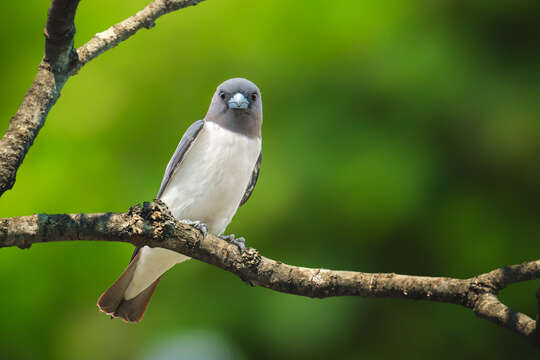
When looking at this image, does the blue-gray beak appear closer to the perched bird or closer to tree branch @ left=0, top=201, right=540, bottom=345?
the perched bird

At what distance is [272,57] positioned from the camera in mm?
6328

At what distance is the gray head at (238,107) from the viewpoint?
3.93 meters

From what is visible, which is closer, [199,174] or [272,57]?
[199,174]

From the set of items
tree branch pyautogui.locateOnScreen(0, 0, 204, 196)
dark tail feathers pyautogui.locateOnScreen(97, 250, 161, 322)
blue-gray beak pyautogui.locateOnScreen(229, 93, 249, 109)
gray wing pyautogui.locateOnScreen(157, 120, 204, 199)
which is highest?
blue-gray beak pyautogui.locateOnScreen(229, 93, 249, 109)

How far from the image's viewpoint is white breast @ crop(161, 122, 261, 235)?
12.8ft

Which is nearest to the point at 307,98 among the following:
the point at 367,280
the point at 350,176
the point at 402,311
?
the point at 350,176

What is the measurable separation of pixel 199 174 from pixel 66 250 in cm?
245

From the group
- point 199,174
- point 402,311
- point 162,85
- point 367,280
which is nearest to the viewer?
point 367,280

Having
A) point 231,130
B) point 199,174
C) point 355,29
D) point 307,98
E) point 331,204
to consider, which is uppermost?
point 355,29

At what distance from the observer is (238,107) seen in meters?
3.87

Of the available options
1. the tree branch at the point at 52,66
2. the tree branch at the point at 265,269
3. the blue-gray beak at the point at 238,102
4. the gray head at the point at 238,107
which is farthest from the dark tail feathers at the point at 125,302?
the tree branch at the point at 52,66

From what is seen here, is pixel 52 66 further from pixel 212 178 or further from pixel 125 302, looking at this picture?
pixel 125 302

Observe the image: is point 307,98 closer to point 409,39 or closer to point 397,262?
point 409,39

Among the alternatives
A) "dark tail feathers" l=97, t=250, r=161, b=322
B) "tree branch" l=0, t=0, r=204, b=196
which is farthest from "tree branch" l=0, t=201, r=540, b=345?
"dark tail feathers" l=97, t=250, r=161, b=322
